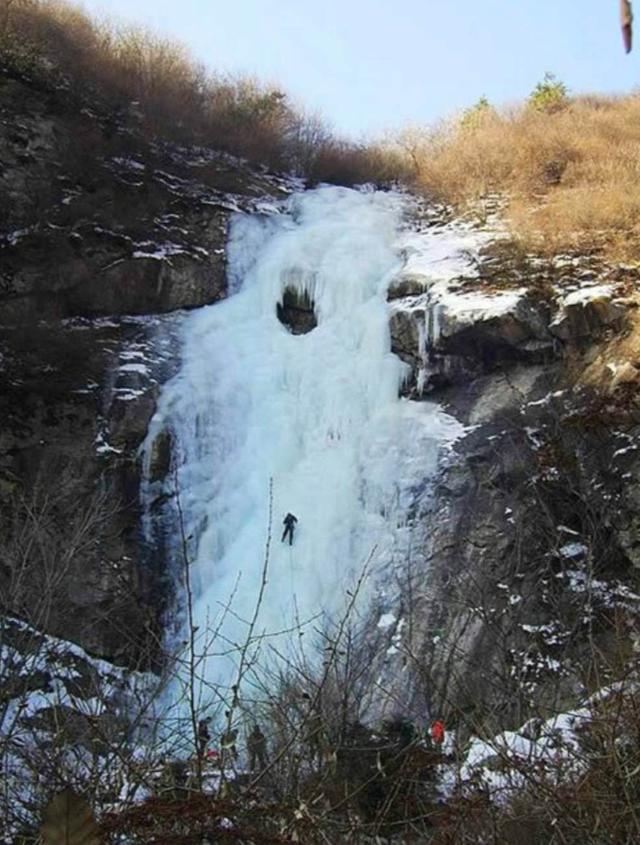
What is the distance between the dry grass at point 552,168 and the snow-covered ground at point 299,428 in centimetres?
194

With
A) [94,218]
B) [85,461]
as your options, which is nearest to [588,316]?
[85,461]

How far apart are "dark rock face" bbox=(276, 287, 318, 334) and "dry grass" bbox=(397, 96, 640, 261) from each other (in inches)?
154

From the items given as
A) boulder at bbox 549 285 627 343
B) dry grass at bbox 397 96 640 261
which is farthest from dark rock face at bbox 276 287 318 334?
boulder at bbox 549 285 627 343

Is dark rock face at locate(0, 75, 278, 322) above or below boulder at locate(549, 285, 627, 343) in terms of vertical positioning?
above

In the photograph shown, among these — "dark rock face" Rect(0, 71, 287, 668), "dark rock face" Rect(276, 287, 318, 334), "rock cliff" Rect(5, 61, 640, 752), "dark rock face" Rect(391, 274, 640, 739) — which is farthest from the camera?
"dark rock face" Rect(276, 287, 318, 334)

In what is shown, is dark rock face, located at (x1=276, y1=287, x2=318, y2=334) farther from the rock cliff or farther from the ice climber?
the ice climber

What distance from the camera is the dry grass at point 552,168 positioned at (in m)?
15.2

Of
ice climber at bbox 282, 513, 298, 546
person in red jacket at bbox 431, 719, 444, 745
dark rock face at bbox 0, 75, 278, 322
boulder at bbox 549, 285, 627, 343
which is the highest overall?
dark rock face at bbox 0, 75, 278, 322

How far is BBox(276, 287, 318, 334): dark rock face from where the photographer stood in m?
15.7

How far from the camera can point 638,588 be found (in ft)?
33.2

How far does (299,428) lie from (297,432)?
3.2 inches

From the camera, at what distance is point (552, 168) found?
18750 mm

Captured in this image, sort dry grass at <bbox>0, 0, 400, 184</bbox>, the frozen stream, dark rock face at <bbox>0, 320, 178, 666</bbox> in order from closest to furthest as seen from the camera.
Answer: dark rock face at <bbox>0, 320, 178, 666</bbox>
the frozen stream
dry grass at <bbox>0, 0, 400, 184</bbox>

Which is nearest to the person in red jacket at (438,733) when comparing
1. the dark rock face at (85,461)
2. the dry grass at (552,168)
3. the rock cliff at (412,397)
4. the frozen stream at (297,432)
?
the rock cliff at (412,397)
